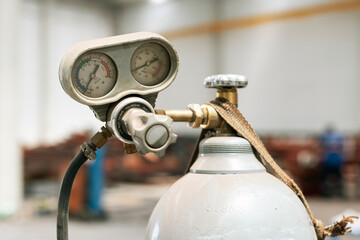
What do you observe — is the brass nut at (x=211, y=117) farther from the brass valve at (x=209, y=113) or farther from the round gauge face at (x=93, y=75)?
the round gauge face at (x=93, y=75)

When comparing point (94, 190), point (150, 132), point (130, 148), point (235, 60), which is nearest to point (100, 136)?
point (130, 148)

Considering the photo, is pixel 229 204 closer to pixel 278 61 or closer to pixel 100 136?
pixel 100 136

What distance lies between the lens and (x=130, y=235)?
4.48 meters

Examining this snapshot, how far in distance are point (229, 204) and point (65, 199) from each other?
0.96 feet

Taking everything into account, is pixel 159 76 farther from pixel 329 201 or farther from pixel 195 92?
pixel 195 92

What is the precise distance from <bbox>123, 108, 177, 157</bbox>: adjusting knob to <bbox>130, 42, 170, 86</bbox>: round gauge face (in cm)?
11

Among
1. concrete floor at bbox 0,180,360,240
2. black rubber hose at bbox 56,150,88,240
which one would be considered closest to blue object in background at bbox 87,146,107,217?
concrete floor at bbox 0,180,360,240

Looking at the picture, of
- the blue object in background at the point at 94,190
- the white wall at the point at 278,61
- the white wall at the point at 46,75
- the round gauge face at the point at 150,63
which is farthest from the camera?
the white wall at the point at 46,75

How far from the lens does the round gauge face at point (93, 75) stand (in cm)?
78

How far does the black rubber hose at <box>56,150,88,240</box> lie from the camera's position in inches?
33.2

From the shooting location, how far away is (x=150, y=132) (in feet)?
2.34

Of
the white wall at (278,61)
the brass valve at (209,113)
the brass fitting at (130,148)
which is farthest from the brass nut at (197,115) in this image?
the white wall at (278,61)

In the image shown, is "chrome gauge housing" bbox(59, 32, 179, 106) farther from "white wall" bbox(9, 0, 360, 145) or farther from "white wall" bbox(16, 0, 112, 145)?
"white wall" bbox(16, 0, 112, 145)

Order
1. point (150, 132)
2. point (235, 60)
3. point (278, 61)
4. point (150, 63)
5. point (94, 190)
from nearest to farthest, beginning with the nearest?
point (150, 132) < point (150, 63) < point (94, 190) < point (278, 61) < point (235, 60)
